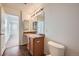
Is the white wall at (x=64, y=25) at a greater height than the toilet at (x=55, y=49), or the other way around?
the white wall at (x=64, y=25)

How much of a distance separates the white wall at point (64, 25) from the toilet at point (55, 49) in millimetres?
58

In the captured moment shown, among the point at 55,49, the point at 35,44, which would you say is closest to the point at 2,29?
the point at 35,44

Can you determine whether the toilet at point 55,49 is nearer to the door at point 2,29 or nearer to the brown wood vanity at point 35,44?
the brown wood vanity at point 35,44

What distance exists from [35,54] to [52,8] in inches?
27.3

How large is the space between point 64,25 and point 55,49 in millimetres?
363

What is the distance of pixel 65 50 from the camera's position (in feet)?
4.94

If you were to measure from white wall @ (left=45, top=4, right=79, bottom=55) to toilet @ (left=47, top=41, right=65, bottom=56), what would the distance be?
0.19 ft

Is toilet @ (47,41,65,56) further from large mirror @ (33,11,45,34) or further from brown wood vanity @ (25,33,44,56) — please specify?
large mirror @ (33,11,45,34)

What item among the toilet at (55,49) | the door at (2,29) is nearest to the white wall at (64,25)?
the toilet at (55,49)

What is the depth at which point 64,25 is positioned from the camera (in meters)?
1.51

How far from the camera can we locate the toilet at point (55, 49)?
4.92ft

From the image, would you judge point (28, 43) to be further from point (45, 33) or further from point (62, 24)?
point (62, 24)

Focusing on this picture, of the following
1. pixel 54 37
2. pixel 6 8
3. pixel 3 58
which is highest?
pixel 6 8

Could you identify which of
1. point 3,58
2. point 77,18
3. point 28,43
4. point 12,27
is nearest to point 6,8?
point 12,27
